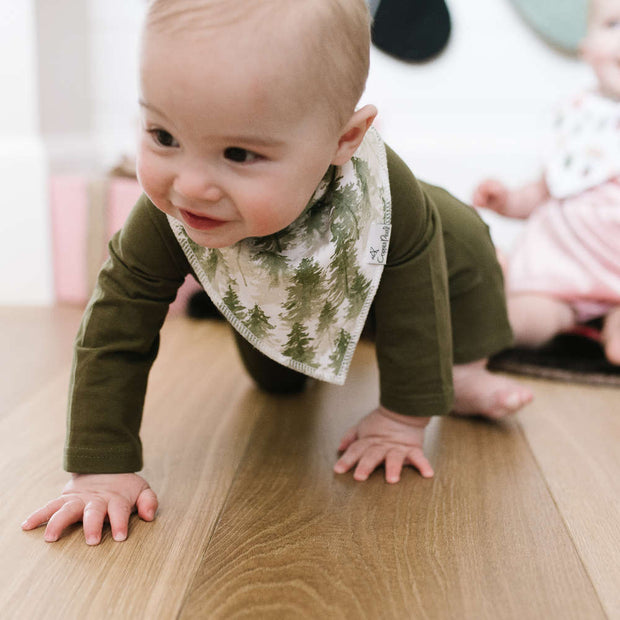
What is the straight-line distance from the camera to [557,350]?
3.76 feet

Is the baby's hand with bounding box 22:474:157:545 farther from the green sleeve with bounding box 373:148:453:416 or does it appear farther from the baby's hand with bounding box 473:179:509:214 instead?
the baby's hand with bounding box 473:179:509:214

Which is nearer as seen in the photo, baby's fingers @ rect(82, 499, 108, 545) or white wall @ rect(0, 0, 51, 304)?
baby's fingers @ rect(82, 499, 108, 545)

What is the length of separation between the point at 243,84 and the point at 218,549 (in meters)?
0.35

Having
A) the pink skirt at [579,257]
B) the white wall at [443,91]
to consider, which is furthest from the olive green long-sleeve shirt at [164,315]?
the white wall at [443,91]

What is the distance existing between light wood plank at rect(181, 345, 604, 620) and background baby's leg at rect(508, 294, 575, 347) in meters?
0.35

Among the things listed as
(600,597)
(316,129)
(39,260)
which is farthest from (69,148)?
(600,597)

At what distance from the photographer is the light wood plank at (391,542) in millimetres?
503

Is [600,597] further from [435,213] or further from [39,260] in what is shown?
[39,260]

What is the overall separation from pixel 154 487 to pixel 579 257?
2.65 feet

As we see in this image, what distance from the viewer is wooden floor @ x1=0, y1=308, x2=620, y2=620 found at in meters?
0.51

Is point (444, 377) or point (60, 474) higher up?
point (444, 377)

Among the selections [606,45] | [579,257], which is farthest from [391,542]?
[606,45]

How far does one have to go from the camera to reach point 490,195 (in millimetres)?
1188

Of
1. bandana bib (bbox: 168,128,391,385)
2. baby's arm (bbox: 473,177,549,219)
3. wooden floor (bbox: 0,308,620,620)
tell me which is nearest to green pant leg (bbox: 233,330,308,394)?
wooden floor (bbox: 0,308,620,620)
